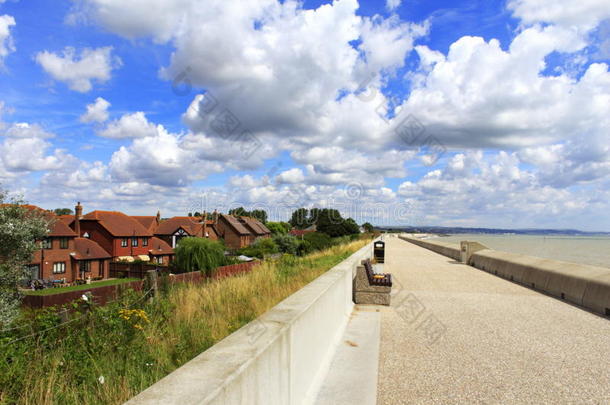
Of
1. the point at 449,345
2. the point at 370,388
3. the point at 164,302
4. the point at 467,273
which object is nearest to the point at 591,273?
the point at 449,345

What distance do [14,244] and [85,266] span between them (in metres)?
32.3

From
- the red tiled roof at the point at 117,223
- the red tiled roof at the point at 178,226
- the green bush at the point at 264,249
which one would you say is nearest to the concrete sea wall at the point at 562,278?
the green bush at the point at 264,249

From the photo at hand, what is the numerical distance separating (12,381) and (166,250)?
189 ft

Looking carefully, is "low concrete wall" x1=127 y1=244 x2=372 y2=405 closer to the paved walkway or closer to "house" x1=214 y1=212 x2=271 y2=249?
the paved walkway

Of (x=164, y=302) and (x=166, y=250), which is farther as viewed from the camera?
(x=166, y=250)

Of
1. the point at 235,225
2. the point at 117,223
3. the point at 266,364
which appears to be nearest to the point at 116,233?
the point at 117,223

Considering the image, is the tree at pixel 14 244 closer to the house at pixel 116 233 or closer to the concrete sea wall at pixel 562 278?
the concrete sea wall at pixel 562 278

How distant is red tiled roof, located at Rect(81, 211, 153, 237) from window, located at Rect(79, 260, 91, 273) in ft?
20.1

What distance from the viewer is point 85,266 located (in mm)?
43875

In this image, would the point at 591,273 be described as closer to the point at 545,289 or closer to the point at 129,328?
the point at 545,289

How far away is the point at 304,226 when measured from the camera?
514 ft

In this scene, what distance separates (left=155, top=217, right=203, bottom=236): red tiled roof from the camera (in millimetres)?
63469

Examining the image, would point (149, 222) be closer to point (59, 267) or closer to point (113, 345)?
point (59, 267)

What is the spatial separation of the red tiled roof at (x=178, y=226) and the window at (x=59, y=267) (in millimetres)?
21438
